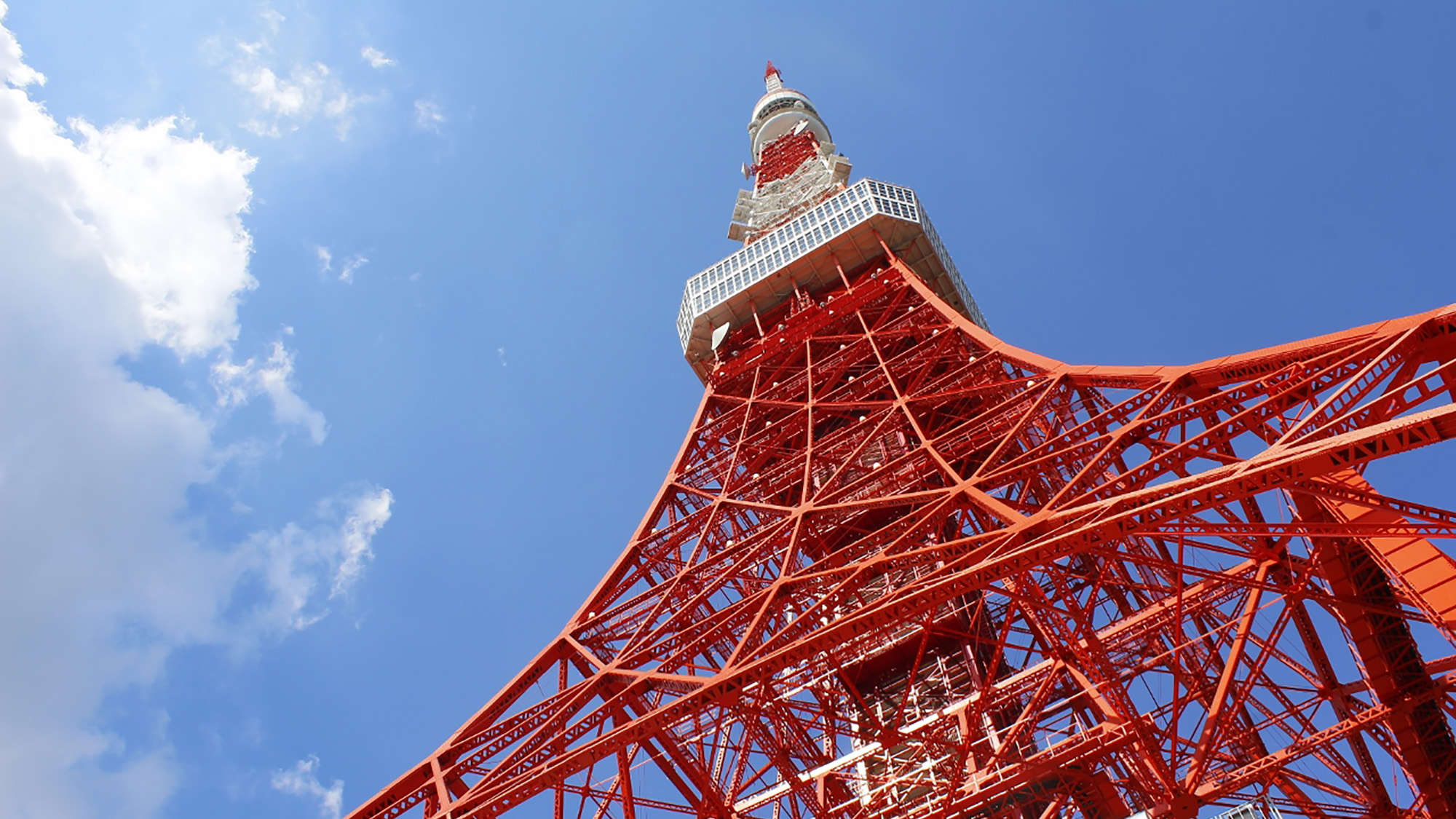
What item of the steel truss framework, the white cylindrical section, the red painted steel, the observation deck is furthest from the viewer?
the white cylindrical section

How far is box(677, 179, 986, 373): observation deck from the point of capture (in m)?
28.8

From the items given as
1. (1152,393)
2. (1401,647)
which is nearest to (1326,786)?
(1401,647)

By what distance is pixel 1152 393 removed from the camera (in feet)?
46.5

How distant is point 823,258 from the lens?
29.2 metres

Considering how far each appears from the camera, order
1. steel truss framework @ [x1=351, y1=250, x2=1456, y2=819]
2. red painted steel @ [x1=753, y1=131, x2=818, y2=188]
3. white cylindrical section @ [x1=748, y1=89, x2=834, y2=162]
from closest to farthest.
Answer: steel truss framework @ [x1=351, y1=250, x2=1456, y2=819]
red painted steel @ [x1=753, y1=131, x2=818, y2=188]
white cylindrical section @ [x1=748, y1=89, x2=834, y2=162]

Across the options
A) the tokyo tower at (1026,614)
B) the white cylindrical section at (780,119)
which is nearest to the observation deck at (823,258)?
the tokyo tower at (1026,614)

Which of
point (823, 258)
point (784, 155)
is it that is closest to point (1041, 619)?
point (823, 258)

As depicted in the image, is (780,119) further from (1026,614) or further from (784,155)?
(1026,614)

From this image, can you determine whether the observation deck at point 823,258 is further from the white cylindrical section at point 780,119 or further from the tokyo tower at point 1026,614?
the white cylindrical section at point 780,119

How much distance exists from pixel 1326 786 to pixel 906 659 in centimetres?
870

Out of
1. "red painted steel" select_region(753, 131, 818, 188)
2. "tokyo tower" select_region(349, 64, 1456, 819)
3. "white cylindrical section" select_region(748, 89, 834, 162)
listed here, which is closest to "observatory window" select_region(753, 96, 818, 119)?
"white cylindrical section" select_region(748, 89, 834, 162)

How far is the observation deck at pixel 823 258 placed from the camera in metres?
28.8

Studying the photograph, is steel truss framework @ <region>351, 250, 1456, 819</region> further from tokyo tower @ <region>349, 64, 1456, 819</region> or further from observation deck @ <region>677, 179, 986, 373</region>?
observation deck @ <region>677, 179, 986, 373</region>

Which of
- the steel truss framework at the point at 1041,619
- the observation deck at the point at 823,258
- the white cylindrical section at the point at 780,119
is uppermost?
the white cylindrical section at the point at 780,119
